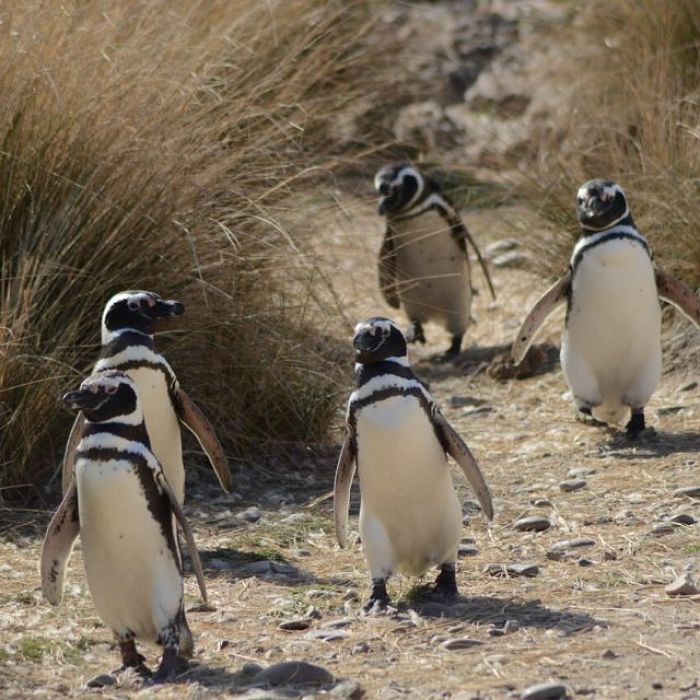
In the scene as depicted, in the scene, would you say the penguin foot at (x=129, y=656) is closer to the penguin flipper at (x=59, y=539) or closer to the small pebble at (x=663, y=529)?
the penguin flipper at (x=59, y=539)

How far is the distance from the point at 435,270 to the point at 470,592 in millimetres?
3614

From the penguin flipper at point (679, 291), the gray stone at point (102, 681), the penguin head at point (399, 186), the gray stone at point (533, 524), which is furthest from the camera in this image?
the penguin head at point (399, 186)

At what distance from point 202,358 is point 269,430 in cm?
41

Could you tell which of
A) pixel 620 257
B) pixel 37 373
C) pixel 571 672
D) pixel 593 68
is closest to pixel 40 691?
pixel 571 672

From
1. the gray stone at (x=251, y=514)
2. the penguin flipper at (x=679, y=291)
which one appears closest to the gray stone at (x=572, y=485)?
the penguin flipper at (x=679, y=291)

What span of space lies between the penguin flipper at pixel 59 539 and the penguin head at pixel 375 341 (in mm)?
824

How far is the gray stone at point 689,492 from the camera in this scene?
16.7 ft

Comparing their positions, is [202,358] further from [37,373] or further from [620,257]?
[620,257]

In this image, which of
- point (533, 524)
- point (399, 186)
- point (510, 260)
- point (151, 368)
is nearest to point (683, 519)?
point (533, 524)

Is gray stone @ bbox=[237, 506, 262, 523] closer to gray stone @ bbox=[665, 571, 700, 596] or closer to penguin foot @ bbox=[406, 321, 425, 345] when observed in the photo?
gray stone @ bbox=[665, 571, 700, 596]

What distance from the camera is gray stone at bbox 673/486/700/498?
16.7 ft

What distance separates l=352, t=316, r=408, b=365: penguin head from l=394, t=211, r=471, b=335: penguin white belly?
345cm

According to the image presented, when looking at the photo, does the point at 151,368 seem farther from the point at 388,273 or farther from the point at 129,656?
the point at 388,273

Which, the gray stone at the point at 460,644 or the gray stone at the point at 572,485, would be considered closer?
the gray stone at the point at 460,644
